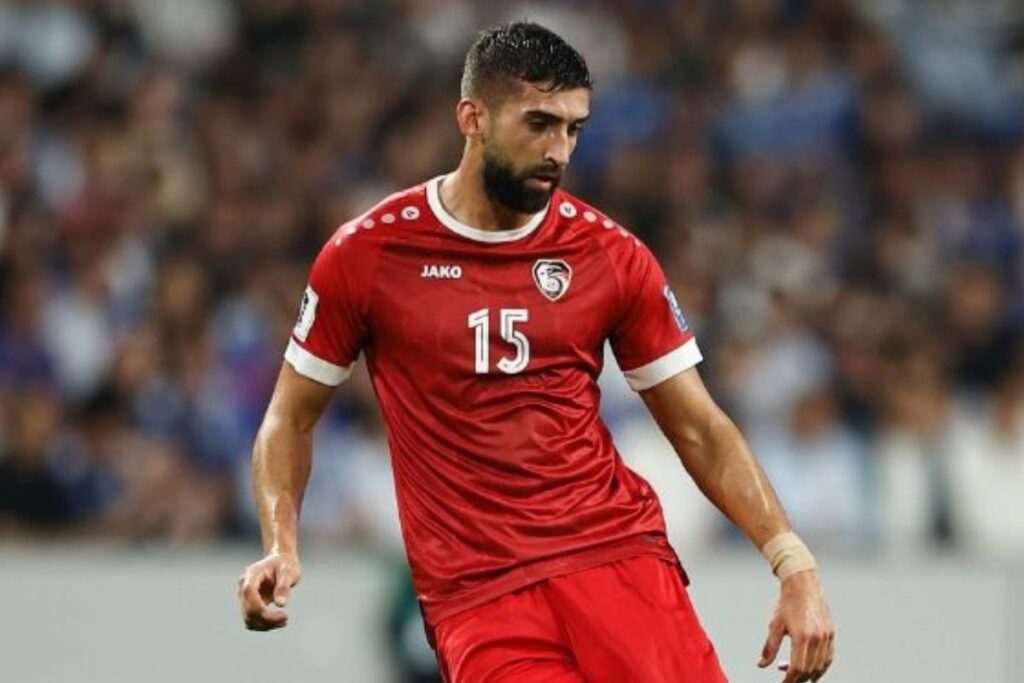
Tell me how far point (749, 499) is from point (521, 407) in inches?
23.3

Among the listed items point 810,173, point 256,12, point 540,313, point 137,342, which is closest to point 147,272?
point 137,342

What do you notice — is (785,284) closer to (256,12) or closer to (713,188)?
(713,188)

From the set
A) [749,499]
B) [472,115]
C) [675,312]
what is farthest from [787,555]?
[472,115]

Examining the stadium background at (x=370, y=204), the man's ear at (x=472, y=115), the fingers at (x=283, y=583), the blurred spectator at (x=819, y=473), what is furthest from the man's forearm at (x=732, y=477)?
the blurred spectator at (x=819, y=473)

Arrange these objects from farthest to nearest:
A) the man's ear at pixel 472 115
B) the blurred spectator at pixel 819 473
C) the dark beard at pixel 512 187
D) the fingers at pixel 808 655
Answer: the blurred spectator at pixel 819 473
the man's ear at pixel 472 115
the dark beard at pixel 512 187
the fingers at pixel 808 655

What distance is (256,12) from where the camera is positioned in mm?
13273

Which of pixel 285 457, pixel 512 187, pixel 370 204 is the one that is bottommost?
pixel 370 204

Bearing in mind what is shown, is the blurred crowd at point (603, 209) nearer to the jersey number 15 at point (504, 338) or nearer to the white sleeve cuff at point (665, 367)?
the white sleeve cuff at point (665, 367)

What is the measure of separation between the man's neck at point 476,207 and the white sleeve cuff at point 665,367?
0.47 m

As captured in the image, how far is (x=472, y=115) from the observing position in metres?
5.84

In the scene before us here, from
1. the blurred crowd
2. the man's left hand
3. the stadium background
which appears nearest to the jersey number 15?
the man's left hand

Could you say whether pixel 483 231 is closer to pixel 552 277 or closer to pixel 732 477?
pixel 552 277

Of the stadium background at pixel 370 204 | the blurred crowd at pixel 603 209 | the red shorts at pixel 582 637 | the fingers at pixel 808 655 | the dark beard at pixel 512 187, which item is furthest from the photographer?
the blurred crowd at pixel 603 209

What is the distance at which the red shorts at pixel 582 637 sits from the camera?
18.2ft
